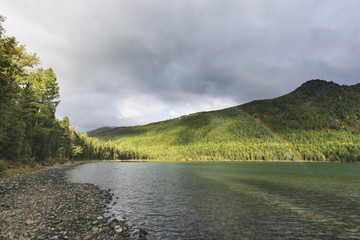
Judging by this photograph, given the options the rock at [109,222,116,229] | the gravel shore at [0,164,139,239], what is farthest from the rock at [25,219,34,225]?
the rock at [109,222,116,229]

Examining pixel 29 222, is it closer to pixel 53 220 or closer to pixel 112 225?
pixel 53 220

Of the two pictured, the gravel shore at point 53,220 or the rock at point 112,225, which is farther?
the rock at point 112,225

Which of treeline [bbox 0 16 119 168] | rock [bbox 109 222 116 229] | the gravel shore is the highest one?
treeline [bbox 0 16 119 168]

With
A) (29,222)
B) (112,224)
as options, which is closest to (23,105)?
(29,222)

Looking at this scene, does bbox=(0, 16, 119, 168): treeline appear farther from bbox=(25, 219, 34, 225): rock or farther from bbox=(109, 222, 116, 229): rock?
bbox=(109, 222, 116, 229): rock

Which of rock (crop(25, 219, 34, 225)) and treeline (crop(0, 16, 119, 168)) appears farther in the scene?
treeline (crop(0, 16, 119, 168))

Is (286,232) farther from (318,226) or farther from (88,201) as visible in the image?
(88,201)

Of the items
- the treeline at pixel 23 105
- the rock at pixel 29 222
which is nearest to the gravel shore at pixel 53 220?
the rock at pixel 29 222

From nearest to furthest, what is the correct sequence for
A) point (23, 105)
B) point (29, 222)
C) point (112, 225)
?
point (29, 222), point (112, 225), point (23, 105)

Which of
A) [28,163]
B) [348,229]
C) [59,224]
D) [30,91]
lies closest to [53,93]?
[30,91]

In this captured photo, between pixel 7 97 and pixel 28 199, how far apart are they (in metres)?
17.2

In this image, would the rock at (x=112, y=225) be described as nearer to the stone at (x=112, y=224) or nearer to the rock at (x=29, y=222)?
the stone at (x=112, y=224)

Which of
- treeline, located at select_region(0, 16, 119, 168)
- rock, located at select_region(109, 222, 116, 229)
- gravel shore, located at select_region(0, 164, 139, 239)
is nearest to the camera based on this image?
gravel shore, located at select_region(0, 164, 139, 239)

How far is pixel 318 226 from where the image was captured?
15.4 meters
